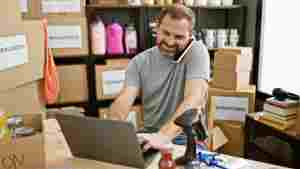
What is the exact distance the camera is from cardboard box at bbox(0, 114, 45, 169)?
3.83 feet

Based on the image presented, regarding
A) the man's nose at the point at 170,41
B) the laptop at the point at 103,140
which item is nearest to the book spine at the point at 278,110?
the man's nose at the point at 170,41

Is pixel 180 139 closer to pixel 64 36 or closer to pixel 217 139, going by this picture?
pixel 217 139

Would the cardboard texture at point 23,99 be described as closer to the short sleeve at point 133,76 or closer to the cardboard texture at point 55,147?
the cardboard texture at point 55,147

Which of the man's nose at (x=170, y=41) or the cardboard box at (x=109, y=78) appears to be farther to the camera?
the cardboard box at (x=109, y=78)

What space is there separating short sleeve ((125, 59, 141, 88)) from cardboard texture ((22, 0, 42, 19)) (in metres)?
1.24

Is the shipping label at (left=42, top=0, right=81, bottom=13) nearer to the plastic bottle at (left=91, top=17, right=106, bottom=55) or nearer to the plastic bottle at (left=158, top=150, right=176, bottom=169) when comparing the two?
the plastic bottle at (left=91, top=17, right=106, bottom=55)

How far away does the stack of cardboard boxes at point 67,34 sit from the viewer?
9.45 ft

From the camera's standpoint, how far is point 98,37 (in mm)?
3131

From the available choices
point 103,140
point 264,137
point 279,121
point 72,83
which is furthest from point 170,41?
point 72,83

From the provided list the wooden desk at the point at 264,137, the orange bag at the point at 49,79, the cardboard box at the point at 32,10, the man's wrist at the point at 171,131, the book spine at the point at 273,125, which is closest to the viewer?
the man's wrist at the point at 171,131

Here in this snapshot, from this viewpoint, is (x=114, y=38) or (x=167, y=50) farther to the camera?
(x=114, y=38)

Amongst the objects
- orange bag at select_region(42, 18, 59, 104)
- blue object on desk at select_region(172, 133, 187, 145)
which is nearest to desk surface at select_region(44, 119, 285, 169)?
blue object on desk at select_region(172, 133, 187, 145)

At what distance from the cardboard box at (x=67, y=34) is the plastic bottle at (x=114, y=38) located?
0.26m

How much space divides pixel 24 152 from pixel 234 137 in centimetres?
213
